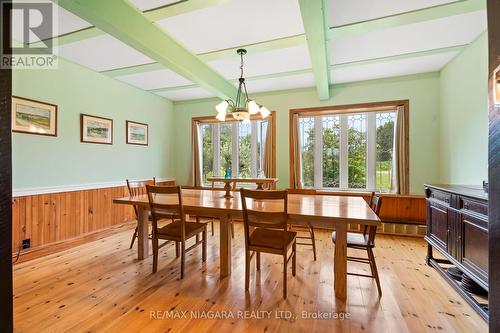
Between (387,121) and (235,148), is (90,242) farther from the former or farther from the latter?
(387,121)

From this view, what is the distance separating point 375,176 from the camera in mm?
4098

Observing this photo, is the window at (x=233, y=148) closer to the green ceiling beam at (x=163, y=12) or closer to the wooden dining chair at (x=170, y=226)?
the wooden dining chair at (x=170, y=226)

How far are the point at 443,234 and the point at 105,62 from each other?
4.62 m

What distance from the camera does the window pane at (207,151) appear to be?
17.0 ft

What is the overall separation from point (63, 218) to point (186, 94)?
2997mm

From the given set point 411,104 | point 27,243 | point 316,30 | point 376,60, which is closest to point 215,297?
point 27,243

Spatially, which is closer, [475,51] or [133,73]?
[475,51]

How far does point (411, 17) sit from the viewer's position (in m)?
2.21

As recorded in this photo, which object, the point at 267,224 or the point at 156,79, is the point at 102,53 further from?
the point at 267,224

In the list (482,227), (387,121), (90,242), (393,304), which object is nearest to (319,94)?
(387,121)

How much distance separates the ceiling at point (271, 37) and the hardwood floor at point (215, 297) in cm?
236

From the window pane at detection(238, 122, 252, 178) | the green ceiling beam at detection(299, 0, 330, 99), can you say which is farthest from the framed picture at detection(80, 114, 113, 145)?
the green ceiling beam at detection(299, 0, 330, 99)

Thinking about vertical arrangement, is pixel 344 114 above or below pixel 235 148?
above

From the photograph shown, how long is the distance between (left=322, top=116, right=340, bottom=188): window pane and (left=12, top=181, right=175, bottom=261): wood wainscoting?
3.65m
